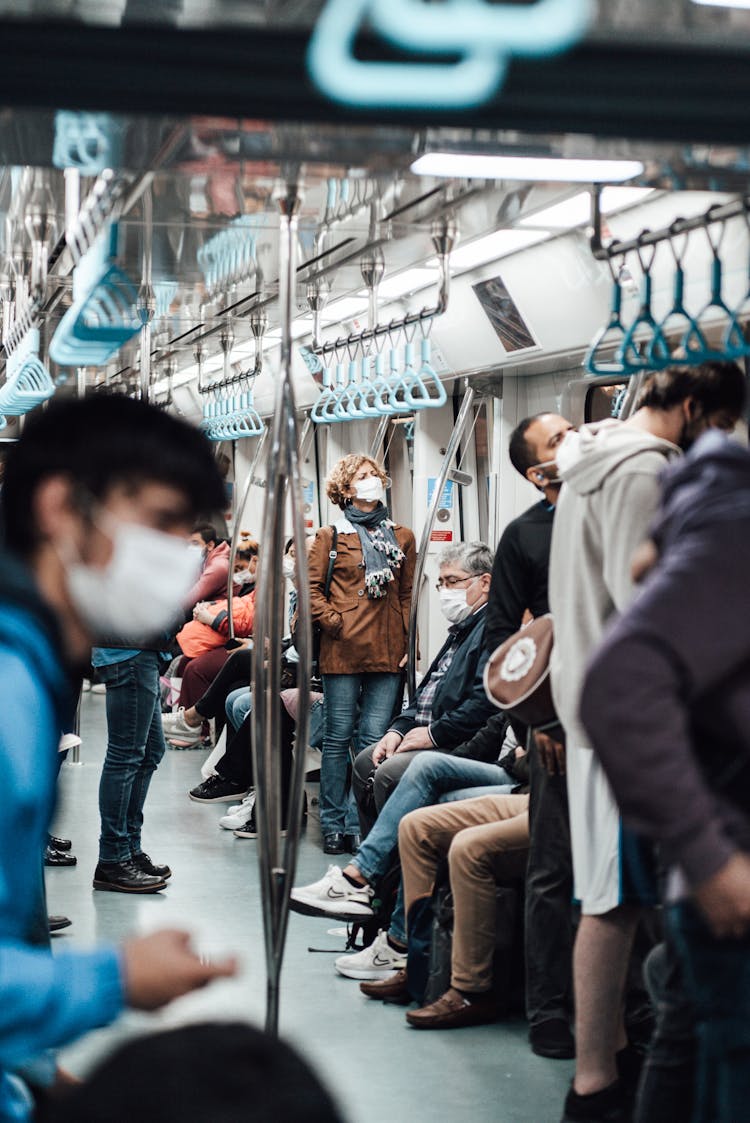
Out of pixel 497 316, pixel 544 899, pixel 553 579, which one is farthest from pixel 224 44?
pixel 497 316

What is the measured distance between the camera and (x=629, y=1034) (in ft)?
13.2

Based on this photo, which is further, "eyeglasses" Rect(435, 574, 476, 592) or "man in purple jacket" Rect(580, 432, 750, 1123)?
"eyeglasses" Rect(435, 574, 476, 592)

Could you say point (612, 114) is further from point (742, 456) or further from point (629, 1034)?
point (629, 1034)

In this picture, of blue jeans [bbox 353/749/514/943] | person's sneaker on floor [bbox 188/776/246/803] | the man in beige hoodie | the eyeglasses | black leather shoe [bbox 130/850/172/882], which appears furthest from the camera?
person's sneaker on floor [bbox 188/776/246/803]

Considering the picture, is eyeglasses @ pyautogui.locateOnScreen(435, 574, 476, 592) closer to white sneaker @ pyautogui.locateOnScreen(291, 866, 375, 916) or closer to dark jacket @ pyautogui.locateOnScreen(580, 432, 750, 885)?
white sneaker @ pyautogui.locateOnScreen(291, 866, 375, 916)

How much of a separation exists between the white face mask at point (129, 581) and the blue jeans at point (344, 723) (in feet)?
16.1

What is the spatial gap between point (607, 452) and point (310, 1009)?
7.20 ft

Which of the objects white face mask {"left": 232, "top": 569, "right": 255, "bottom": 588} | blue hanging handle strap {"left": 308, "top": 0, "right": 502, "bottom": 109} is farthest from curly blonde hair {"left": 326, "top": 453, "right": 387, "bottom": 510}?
blue hanging handle strap {"left": 308, "top": 0, "right": 502, "bottom": 109}

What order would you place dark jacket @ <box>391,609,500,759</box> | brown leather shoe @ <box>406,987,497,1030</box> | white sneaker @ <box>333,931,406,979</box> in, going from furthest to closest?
dark jacket @ <box>391,609,500,759</box>, white sneaker @ <box>333,931,406,979</box>, brown leather shoe @ <box>406,987,497,1030</box>

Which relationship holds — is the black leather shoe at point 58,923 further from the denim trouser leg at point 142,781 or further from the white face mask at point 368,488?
the white face mask at point 368,488

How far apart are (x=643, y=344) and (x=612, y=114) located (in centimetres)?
304

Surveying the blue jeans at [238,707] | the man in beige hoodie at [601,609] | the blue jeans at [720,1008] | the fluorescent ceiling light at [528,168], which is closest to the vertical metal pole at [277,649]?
the fluorescent ceiling light at [528,168]

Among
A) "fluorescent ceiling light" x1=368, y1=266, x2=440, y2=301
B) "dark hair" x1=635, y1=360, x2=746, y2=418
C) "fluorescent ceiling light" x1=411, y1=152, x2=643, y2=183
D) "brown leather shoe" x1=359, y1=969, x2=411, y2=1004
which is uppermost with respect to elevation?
"fluorescent ceiling light" x1=368, y1=266, x2=440, y2=301

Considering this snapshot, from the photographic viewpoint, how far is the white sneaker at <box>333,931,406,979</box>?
481 centimetres
